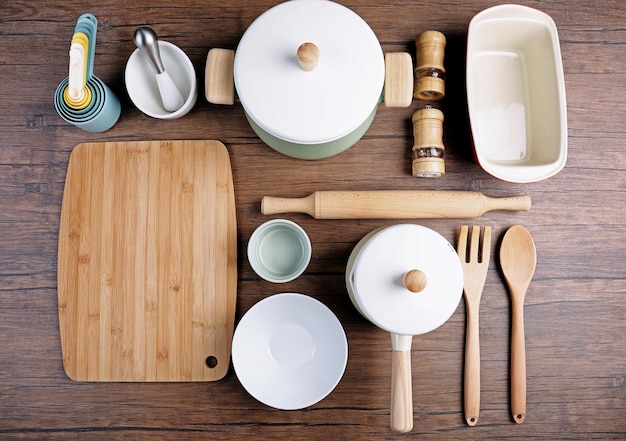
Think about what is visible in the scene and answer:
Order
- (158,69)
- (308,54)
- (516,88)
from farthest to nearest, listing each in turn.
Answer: (516,88)
(158,69)
(308,54)

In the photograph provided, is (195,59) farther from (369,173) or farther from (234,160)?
(369,173)

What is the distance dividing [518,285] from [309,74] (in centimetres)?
47

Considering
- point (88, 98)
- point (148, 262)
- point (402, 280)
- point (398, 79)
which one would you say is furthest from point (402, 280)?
point (88, 98)

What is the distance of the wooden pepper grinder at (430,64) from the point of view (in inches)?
30.7

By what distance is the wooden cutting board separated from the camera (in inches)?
31.0

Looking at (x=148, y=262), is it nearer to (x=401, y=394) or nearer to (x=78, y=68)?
(x=78, y=68)

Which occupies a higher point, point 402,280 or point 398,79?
point 398,79

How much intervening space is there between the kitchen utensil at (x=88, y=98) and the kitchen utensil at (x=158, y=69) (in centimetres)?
9

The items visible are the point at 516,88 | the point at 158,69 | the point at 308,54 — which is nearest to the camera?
the point at 308,54

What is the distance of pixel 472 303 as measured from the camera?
787 mm

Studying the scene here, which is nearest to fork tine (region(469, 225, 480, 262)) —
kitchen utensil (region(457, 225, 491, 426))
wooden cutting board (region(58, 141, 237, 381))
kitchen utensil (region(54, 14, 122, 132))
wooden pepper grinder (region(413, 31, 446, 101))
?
kitchen utensil (region(457, 225, 491, 426))

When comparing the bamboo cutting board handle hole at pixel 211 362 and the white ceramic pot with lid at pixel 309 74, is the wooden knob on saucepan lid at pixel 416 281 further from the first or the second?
the bamboo cutting board handle hole at pixel 211 362

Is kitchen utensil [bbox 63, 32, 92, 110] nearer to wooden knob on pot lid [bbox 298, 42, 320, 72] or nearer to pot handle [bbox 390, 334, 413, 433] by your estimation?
wooden knob on pot lid [bbox 298, 42, 320, 72]

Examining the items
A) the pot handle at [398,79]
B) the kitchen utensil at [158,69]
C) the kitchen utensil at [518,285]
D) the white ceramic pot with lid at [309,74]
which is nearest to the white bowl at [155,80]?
the kitchen utensil at [158,69]
